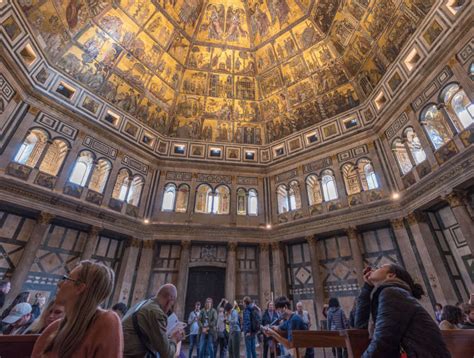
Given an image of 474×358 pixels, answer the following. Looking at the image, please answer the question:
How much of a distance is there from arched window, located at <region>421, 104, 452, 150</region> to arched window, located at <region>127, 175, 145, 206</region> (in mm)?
16715

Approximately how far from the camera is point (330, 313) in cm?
652

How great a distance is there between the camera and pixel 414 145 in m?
12.8

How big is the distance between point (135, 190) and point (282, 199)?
10311 millimetres

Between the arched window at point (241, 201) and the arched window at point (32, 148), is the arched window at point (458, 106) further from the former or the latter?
the arched window at point (32, 148)

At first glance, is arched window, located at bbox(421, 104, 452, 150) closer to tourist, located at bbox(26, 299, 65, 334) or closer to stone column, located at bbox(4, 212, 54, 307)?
tourist, located at bbox(26, 299, 65, 334)

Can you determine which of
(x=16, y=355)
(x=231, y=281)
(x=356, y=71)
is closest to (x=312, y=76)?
(x=356, y=71)

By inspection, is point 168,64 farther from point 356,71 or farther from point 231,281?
point 231,281

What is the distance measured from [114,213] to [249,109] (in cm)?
1260

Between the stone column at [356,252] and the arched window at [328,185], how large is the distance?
238 cm

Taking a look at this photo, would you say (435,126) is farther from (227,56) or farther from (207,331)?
(227,56)

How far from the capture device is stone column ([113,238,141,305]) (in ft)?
43.5

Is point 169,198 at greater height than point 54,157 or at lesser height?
lesser

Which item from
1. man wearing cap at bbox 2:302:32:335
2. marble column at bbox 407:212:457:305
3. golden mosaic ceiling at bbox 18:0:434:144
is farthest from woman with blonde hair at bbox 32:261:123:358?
golden mosaic ceiling at bbox 18:0:434:144

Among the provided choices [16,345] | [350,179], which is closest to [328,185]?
[350,179]
